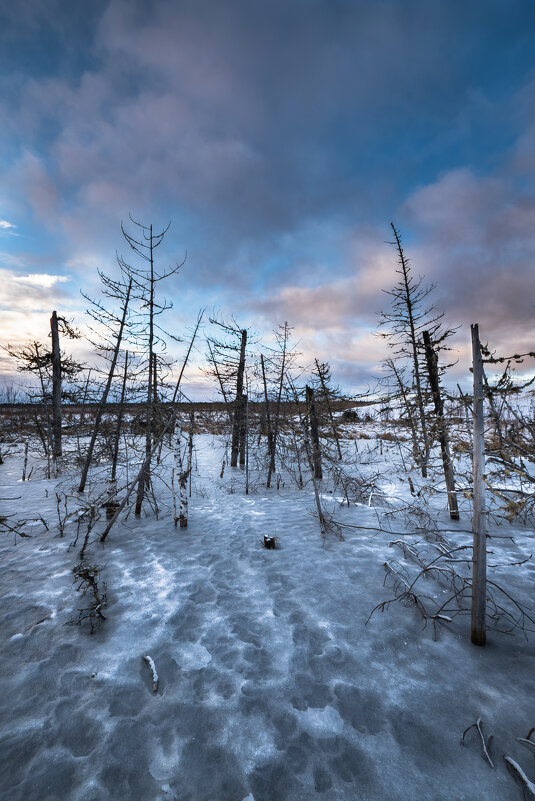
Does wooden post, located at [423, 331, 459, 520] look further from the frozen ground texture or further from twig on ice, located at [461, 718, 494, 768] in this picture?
twig on ice, located at [461, 718, 494, 768]

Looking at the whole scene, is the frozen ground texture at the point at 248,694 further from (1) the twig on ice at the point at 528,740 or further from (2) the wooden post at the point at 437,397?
(2) the wooden post at the point at 437,397

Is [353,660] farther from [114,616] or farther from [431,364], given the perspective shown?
[431,364]

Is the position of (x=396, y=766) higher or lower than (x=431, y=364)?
lower

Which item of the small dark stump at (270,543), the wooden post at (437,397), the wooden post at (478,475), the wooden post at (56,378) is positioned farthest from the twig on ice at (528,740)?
the wooden post at (56,378)

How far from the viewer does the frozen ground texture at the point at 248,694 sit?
228 centimetres

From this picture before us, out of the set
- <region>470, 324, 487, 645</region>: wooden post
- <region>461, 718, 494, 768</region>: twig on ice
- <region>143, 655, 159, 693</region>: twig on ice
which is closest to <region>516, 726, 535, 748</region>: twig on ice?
<region>461, 718, 494, 768</region>: twig on ice

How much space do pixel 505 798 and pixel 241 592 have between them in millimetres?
3503

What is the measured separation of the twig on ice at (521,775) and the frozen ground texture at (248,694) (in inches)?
4.3

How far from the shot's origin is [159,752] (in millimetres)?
2471

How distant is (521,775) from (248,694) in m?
2.17

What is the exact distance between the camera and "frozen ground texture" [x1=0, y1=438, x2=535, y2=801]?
7.47 ft

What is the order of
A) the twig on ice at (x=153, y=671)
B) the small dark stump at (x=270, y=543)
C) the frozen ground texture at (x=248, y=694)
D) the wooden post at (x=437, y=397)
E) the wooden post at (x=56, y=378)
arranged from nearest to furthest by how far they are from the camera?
the frozen ground texture at (x=248, y=694), the twig on ice at (x=153, y=671), the small dark stump at (x=270, y=543), the wooden post at (x=437, y=397), the wooden post at (x=56, y=378)

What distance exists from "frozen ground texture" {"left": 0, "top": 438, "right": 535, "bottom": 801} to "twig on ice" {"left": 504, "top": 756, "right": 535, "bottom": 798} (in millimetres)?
109

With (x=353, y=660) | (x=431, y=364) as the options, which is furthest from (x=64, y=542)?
(x=431, y=364)
